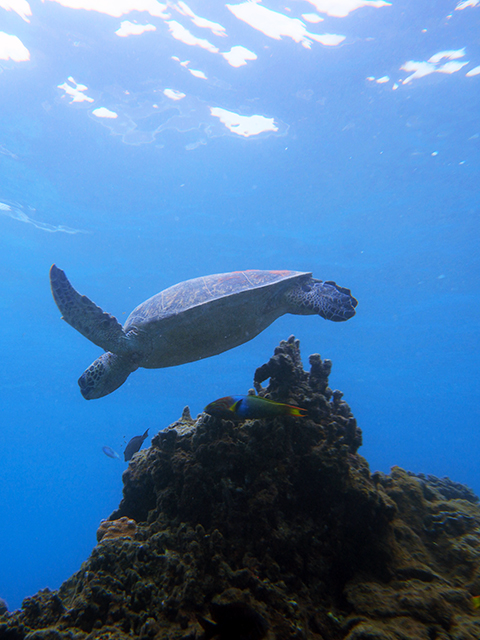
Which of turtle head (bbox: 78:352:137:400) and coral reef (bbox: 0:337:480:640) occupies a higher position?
turtle head (bbox: 78:352:137:400)

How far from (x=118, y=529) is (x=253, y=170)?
1855 cm

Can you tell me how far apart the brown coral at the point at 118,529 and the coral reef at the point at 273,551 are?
5cm

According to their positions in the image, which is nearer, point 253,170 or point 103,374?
point 103,374

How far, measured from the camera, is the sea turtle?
4.87 metres

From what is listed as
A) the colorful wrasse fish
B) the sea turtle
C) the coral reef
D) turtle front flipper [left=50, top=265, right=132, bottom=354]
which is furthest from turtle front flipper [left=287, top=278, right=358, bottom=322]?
turtle front flipper [left=50, top=265, right=132, bottom=354]

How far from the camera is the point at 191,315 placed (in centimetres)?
484

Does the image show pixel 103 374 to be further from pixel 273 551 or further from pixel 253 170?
pixel 253 170

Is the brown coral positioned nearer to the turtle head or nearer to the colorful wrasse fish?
the colorful wrasse fish

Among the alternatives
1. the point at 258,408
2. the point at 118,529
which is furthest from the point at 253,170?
the point at 118,529

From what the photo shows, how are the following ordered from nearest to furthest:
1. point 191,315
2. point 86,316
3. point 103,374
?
point 191,315 < point 86,316 < point 103,374

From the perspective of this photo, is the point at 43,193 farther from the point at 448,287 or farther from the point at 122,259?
the point at 448,287

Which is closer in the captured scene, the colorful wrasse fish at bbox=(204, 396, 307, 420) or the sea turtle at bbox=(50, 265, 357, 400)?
the colorful wrasse fish at bbox=(204, 396, 307, 420)

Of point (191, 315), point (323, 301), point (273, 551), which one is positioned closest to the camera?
point (273, 551)

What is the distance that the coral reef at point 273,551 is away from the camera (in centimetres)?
209
